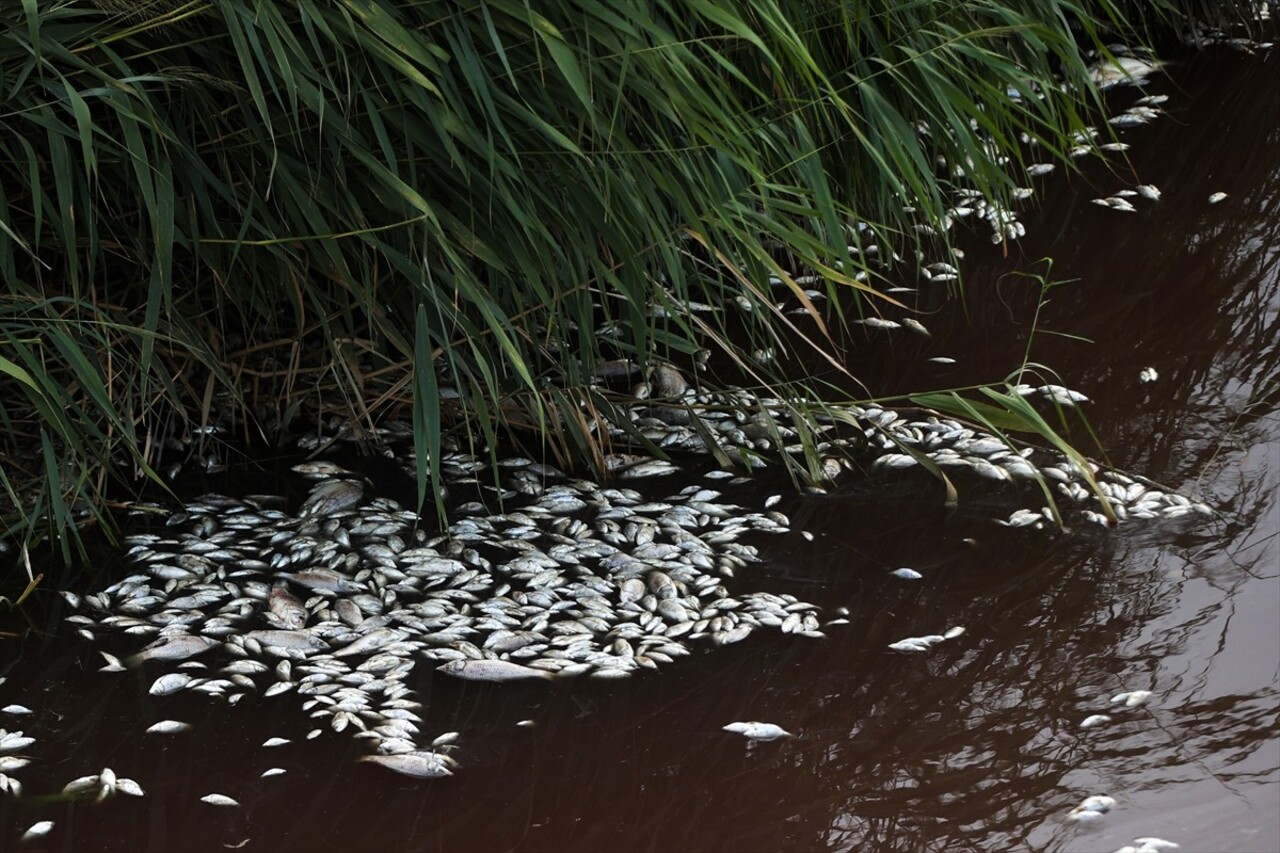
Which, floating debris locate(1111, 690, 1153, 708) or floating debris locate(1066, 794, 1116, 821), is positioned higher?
floating debris locate(1111, 690, 1153, 708)

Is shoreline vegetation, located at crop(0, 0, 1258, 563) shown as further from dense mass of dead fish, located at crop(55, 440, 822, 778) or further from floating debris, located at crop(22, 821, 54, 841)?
floating debris, located at crop(22, 821, 54, 841)

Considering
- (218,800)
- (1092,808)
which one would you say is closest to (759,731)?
(1092,808)

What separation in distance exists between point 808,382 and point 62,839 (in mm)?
1876

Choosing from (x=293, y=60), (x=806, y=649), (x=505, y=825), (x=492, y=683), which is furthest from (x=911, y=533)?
(x=293, y=60)

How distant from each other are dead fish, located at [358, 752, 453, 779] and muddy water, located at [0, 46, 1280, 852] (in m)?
0.02

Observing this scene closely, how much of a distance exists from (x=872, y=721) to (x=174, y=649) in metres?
1.17

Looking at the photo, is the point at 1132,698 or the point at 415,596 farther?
the point at 415,596

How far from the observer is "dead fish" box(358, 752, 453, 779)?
7.04ft

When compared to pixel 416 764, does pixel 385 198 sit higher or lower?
higher

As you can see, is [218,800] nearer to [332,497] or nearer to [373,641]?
[373,641]

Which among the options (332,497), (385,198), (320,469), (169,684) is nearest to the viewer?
(169,684)

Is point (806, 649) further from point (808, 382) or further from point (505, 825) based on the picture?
point (808, 382)

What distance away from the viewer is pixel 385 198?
2.52 metres

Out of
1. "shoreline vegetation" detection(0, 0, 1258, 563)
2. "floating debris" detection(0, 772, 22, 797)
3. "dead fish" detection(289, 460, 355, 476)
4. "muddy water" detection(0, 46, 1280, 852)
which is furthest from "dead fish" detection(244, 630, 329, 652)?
"dead fish" detection(289, 460, 355, 476)
